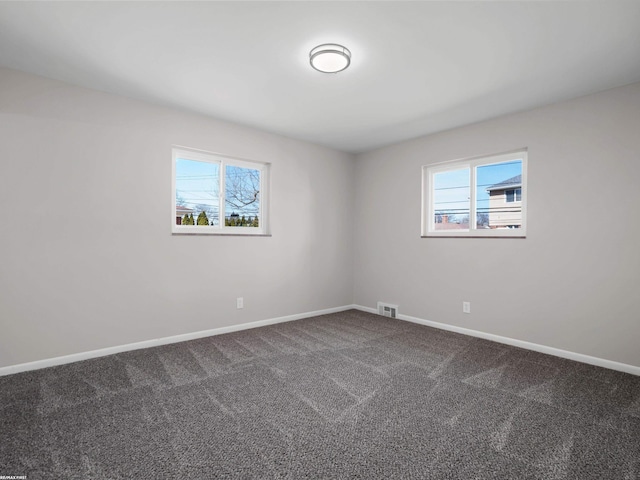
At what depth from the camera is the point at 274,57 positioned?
236 cm

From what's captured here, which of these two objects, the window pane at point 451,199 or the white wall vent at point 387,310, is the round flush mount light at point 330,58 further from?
the white wall vent at point 387,310

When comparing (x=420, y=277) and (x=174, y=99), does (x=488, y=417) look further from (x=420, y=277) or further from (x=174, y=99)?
(x=174, y=99)

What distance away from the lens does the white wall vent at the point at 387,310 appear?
4434mm

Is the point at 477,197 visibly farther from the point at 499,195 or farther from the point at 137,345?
the point at 137,345

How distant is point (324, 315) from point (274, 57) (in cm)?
332

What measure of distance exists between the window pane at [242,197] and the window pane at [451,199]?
2.32 metres

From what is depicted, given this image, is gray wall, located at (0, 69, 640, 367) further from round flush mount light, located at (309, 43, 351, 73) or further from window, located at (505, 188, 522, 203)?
round flush mount light, located at (309, 43, 351, 73)

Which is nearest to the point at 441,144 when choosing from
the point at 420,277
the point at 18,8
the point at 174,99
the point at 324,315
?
the point at 420,277

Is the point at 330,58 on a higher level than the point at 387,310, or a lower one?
higher

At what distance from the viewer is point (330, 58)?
2.29 m

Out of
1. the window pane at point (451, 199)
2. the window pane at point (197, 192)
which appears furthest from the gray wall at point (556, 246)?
the window pane at point (197, 192)

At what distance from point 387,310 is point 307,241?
1.49 meters

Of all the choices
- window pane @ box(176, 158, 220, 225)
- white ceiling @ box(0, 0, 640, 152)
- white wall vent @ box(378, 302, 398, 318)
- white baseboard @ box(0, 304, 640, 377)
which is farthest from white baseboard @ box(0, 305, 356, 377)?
white ceiling @ box(0, 0, 640, 152)

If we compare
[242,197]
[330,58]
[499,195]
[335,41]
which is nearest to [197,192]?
[242,197]
